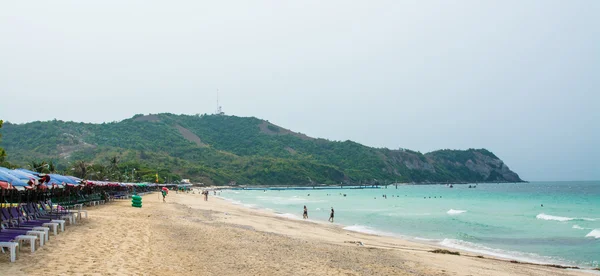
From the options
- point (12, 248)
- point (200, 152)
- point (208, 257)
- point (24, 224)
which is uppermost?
point (200, 152)

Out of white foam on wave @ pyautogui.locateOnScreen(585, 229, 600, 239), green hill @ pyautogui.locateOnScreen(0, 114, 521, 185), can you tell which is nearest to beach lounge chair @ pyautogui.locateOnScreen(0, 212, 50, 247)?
white foam on wave @ pyautogui.locateOnScreen(585, 229, 600, 239)

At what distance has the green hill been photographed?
106 meters

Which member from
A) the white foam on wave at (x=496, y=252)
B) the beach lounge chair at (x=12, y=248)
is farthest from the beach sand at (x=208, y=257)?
the white foam on wave at (x=496, y=252)

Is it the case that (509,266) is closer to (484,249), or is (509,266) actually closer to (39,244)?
(484,249)

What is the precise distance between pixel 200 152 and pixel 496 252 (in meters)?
139

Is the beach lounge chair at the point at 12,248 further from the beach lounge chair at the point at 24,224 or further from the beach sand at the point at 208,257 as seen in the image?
the beach lounge chair at the point at 24,224

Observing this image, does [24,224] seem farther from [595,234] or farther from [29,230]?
[595,234]

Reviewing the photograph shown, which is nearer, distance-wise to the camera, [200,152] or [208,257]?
[208,257]

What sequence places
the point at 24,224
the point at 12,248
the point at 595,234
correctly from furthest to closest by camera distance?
the point at 595,234
the point at 24,224
the point at 12,248

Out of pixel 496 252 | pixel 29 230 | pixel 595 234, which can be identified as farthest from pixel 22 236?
pixel 595 234

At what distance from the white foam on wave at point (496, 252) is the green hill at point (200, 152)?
173 ft

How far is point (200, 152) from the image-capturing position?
149 m

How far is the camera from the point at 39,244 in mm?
9734

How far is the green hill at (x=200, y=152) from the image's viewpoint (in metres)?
106
